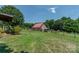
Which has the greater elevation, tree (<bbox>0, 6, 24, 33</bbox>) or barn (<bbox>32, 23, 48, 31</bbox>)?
tree (<bbox>0, 6, 24, 33</bbox>)

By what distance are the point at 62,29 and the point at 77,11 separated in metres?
0.20

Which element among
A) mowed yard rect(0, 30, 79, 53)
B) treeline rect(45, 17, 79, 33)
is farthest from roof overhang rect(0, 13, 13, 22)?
treeline rect(45, 17, 79, 33)

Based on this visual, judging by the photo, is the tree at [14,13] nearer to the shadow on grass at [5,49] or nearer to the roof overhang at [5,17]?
the roof overhang at [5,17]

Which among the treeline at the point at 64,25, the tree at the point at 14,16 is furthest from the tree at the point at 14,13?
the treeline at the point at 64,25

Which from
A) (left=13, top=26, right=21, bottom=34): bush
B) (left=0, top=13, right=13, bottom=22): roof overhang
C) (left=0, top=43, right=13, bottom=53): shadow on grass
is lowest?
(left=0, top=43, right=13, bottom=53): shadow on grass

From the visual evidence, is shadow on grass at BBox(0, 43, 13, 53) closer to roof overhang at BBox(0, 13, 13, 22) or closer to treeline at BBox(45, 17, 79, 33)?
roof overhang at BBox(0, 13, 13, 22)

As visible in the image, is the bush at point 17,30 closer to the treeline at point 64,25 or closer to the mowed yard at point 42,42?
the mowed yard at point 42,42

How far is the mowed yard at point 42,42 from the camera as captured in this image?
10.6 feet

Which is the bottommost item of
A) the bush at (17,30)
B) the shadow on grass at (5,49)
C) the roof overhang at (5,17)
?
the shadow on grass at (5,49)

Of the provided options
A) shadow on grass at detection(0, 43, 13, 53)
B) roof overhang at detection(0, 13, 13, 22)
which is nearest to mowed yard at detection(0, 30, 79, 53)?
shadow on grass at detection(0, 43, 13, 53)

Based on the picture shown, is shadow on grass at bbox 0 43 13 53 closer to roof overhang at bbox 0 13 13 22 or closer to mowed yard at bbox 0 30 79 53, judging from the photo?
mowed yard at bbox 0 30 79 53

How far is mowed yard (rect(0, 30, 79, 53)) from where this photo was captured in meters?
3.25

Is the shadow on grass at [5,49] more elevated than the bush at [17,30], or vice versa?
the bush at [17,30]
